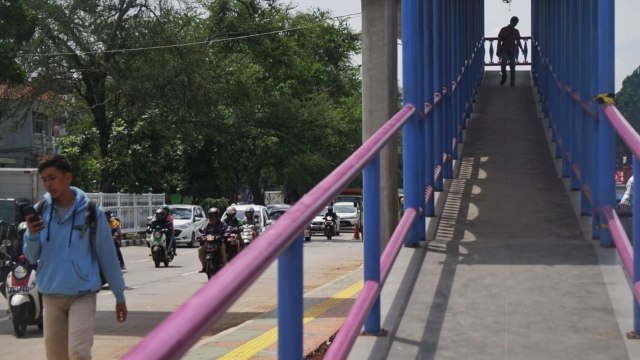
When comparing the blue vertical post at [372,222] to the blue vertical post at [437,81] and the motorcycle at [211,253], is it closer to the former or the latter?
the blue vertical post at [437,81]

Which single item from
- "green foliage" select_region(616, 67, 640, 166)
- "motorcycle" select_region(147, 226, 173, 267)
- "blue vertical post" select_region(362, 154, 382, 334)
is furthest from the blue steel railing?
"motorcycle" select_region(147, 226, 173, 267)

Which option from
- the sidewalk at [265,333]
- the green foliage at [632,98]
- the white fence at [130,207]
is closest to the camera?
the sidewalk at [265,333]

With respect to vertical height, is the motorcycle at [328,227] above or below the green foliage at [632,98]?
below

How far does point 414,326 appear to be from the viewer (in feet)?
19.6

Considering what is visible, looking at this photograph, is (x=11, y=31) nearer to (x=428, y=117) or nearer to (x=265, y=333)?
(x=428, y=117)

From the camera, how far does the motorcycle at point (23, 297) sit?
39.4ft

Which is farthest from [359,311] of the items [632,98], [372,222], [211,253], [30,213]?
[211,253]

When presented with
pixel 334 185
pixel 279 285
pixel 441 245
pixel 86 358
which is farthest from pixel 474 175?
pixel 279 285

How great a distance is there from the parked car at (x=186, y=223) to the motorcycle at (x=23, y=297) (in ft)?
84.5

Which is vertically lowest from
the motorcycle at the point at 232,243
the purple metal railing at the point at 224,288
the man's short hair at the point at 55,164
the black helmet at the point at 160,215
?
the black helmet at the point at 160,215

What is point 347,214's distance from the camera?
56.3 m

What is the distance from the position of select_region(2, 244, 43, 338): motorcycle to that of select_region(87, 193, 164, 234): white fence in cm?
2805

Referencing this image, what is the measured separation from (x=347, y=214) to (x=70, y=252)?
50235 millimetres

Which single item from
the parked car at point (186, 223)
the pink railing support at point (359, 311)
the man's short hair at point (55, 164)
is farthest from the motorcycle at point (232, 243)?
the parked car at point (186, 223)
